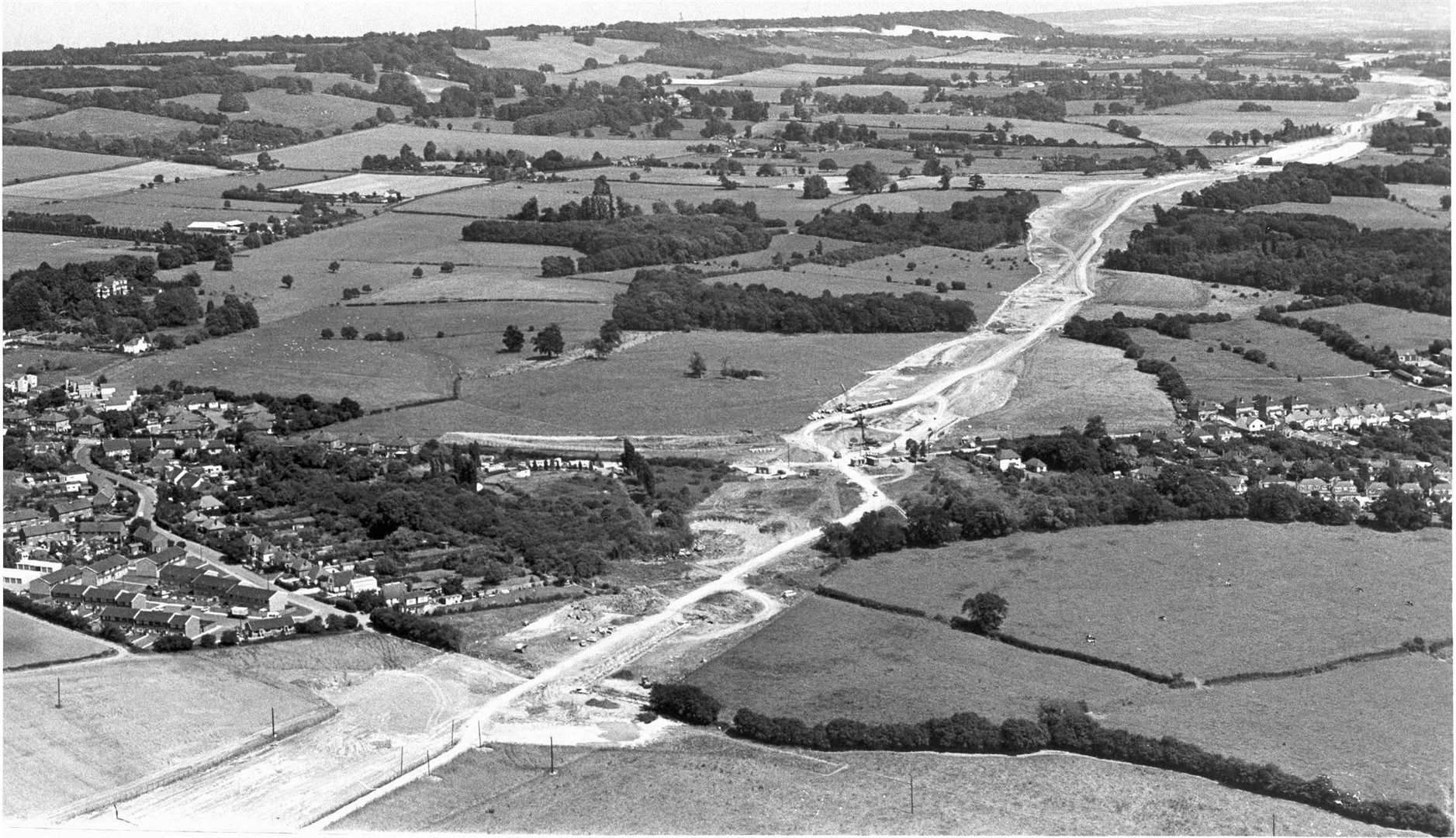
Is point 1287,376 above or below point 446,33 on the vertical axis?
below

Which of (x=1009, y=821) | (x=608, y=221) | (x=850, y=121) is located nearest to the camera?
(x=1009, y=821)

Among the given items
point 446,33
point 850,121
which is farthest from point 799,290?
point 446,33

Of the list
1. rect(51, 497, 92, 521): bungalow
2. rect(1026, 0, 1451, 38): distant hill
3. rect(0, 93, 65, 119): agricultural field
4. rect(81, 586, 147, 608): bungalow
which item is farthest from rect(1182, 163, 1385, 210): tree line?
rect(0, 93, 65, 119): agricultural field

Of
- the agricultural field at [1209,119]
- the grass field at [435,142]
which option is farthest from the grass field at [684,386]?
the grass field at [435,142]

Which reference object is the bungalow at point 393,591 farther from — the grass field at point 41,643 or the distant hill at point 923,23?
the distant hill at point 923,23

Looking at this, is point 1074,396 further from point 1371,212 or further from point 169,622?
point 169,622

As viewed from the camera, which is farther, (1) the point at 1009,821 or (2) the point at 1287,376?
(2) the point at 1287,376

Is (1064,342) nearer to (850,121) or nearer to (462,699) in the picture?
(462,699)
